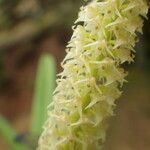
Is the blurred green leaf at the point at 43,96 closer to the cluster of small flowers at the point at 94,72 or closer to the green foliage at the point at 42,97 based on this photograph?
the green foliage at the point at 42,97

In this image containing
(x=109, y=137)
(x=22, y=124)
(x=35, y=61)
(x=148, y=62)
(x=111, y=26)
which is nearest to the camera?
(x=111, y=26)

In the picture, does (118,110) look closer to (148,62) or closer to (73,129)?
(148,62)

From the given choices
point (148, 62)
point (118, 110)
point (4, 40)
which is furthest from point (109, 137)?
point (4, 40)

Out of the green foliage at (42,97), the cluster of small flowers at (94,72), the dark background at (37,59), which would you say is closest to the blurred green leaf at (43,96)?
the green foliage at (42,97)

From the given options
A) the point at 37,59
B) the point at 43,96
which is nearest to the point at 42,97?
the point at 43,96


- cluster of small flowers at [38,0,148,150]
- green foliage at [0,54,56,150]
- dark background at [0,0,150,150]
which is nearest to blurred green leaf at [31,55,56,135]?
green foliage at [0,54,56,150]

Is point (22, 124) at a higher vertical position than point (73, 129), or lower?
higher
